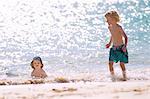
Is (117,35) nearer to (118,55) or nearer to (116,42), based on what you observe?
(116,42)

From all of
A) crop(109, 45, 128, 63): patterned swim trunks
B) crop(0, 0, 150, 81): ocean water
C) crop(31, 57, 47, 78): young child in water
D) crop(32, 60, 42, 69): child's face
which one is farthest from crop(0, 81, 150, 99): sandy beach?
crop(32, 60, 42, 69): child's face

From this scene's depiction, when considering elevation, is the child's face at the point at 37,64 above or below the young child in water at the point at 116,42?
below

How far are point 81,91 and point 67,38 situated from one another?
19702 millimetres

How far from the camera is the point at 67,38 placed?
26016mm

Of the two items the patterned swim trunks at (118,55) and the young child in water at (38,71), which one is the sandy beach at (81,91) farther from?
the young child in water at (38,71)

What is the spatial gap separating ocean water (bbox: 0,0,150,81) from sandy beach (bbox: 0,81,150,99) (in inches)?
69.9

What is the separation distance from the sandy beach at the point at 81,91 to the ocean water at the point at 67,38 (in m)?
1.78

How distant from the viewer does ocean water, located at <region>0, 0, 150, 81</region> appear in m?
15.9

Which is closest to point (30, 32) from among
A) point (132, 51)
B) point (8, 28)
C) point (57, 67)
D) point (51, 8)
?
point (8, 28)

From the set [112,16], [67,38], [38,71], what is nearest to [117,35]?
[112,16]

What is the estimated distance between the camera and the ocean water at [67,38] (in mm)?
15867

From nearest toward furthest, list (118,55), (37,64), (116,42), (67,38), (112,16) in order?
1. (118,55)
2. (112,16)
3. (116,42)
4. (37,64)
5. (67,38)

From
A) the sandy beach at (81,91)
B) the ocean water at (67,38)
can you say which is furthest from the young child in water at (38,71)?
the sandy beach at (81,91)

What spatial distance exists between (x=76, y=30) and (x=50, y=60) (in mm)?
11792
